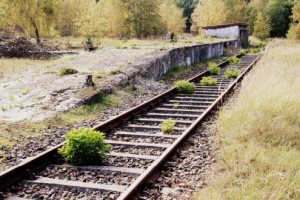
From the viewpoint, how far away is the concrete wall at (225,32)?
130ft

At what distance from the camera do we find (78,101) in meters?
8.81

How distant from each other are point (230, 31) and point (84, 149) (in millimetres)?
38248

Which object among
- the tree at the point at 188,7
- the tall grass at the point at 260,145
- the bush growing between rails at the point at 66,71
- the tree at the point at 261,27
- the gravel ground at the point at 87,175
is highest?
the tree at the point at 188,7

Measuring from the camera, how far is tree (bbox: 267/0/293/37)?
64562mm

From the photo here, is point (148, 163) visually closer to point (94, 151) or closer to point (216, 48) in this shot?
point (94, 151)

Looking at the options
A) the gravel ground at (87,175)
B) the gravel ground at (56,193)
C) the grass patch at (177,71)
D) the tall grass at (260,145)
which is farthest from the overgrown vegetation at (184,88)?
the gravel ground at (56,193)

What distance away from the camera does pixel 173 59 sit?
649 inches

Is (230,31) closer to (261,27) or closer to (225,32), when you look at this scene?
(225,32)

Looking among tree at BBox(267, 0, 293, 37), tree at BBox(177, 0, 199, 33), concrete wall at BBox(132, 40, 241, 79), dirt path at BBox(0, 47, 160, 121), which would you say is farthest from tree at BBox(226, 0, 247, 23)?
dirt path at BBox(0, 47, 160, 121)

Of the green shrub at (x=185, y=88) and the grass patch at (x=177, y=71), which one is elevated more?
the grass patch at (x=177, y=71)

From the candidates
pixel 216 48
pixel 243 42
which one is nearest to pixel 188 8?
pixel 243 42

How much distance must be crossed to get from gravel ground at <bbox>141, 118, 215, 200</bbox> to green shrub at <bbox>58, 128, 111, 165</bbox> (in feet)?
3.74

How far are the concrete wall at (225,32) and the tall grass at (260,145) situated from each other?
107ft

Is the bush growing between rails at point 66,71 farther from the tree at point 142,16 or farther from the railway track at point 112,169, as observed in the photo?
the tree at point 142,16
